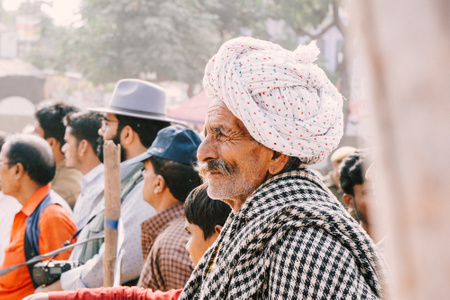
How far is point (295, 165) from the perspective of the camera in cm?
188

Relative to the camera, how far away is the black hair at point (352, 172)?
3771 millimetres

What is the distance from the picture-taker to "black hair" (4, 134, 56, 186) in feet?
13.5

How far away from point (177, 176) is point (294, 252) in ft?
6.08

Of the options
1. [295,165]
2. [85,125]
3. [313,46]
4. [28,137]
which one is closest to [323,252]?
[295,165]

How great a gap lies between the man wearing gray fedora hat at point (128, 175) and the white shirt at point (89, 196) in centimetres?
33

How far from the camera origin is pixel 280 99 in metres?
1.82

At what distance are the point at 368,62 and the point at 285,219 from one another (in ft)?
3.87

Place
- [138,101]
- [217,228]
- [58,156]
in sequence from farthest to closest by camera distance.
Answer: [58,156] < [138,101] < [217,228]

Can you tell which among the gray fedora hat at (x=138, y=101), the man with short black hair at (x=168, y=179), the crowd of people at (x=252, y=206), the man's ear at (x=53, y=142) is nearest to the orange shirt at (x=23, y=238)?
the crowd of people at (x=252, y=206)

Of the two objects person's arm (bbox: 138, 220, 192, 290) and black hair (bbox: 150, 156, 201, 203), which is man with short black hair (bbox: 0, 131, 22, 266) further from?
person's arm (bbox: 138, 220, 192, 290)

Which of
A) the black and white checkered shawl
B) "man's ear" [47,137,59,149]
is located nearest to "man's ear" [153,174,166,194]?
the black and white checkered shawl

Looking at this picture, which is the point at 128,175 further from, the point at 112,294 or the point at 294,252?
the point at 294,252

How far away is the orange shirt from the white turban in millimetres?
2227

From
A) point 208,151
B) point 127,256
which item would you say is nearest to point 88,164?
point 127,256
